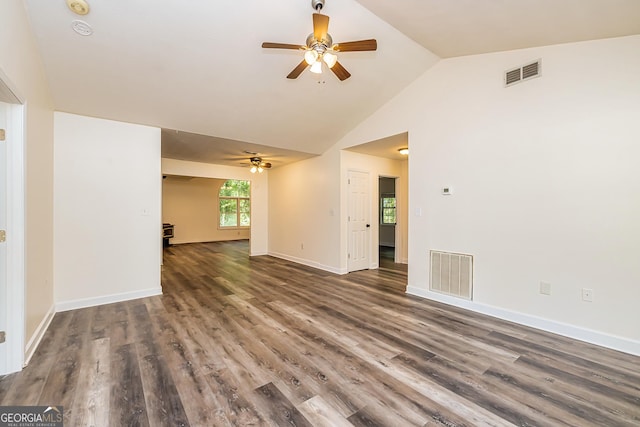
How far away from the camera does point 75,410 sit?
5.69ft

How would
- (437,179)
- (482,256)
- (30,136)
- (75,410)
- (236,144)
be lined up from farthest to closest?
(236,144) < (437,179) < (482,256) < (30,136) < (75,410)

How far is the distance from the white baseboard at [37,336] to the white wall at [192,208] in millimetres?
7287

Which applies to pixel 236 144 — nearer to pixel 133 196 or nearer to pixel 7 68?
pixel 133 196

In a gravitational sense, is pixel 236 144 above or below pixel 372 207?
above

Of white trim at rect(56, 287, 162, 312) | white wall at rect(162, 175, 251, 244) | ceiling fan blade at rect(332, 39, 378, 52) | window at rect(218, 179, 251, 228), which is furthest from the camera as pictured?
window at rect(218, 179, 251, 228)

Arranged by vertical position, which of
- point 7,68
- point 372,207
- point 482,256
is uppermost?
point 7,68

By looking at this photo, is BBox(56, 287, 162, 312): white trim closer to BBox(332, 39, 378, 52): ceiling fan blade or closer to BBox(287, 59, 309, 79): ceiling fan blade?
BBox(287, 59, 309, 79): ceiling fan blade

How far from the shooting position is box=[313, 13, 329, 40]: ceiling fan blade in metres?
2.16

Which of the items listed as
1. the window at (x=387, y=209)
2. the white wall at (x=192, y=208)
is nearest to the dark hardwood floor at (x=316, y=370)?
the window at (x=387, y=209)

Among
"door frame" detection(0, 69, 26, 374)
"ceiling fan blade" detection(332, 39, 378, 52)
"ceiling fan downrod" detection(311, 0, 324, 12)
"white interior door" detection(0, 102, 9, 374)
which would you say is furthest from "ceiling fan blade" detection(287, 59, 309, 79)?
"white interior door" detection(0, 102, 9, 374)

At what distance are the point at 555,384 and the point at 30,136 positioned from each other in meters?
4.81

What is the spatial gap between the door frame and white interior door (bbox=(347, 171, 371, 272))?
4545mm

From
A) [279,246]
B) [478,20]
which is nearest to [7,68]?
[478,20]

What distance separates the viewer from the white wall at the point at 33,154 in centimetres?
201
